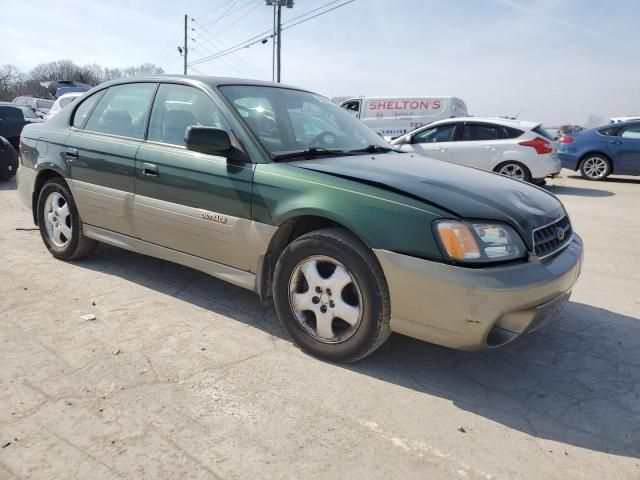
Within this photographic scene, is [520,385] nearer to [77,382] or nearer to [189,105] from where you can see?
[77,382]

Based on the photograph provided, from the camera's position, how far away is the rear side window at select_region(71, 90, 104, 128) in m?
4.47

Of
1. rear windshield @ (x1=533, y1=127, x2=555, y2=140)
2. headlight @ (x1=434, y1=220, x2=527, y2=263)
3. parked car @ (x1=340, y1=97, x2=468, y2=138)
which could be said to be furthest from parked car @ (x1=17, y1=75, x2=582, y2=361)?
parked car @ (x1=340, y1=97, x2=468, y2=138)

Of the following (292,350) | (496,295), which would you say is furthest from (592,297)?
(292,350)

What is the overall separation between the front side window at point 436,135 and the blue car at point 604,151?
3.60m

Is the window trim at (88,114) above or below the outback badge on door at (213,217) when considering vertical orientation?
above

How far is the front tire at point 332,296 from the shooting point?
2777 millimetres

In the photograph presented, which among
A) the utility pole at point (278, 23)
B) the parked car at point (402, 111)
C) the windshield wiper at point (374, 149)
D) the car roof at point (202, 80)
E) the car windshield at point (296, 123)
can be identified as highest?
the utility pole at point (278, 23)

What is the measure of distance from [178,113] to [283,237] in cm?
133

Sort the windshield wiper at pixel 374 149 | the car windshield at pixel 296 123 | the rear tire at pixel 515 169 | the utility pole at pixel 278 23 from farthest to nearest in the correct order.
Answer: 1. the utility pole at pixel 278 23
2. the rear tire at pixel 515 169
3. the windshield wiper at pixel 374 149
4. the car windshield at pixel 296 123

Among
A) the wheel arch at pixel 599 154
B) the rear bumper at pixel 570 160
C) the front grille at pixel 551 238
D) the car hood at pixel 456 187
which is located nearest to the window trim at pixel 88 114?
the car hood at pixel 456 187

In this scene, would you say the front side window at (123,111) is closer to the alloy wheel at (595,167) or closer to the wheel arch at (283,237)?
the wheel arch at (283,237)

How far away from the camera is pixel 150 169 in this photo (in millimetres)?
3705

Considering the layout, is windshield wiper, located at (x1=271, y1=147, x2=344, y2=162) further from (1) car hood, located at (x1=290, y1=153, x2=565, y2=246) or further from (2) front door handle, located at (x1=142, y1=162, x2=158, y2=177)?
(2) front door handle, located at (x1=142, y1=162, x2=158, y2=177)

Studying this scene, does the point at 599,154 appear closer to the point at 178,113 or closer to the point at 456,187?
the point at 456,187
